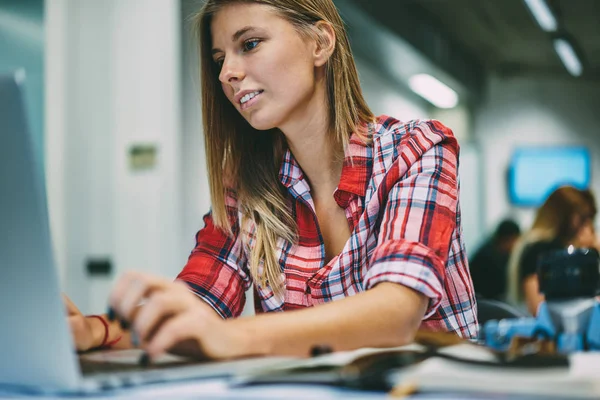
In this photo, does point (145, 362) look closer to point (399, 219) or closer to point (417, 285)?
point (417, 285)

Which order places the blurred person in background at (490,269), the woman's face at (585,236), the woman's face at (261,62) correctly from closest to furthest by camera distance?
1. the woman's face at (261,62)
2. the woman's face at (585,236)
3. the blurred person in background at (490,269)

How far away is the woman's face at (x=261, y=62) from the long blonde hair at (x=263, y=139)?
27 millimetres

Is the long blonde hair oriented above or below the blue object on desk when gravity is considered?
above

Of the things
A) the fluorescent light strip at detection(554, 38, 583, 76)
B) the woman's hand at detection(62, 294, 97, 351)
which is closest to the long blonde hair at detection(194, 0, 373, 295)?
the woman's hand at detection(62, 294, 97, 351)

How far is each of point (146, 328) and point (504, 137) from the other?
362 inches

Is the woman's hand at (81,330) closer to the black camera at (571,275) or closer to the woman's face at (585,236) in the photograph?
the black camera at (571,275)

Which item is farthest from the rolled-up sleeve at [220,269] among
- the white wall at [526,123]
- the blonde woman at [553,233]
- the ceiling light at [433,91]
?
the white wall at [526,123]

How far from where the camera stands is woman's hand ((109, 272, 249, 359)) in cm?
67

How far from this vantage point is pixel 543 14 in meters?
6.65

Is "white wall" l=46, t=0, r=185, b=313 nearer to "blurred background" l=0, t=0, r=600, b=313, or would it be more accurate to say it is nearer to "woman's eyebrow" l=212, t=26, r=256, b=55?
"blurred background" l=0, t=0, r=600, b=313

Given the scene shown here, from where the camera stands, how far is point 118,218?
338 centimetres

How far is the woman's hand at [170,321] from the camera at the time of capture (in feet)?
2.21

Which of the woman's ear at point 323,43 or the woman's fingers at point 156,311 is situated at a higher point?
the woman's ear at point 323,43

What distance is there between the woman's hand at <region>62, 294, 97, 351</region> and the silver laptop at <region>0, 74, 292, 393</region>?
0.36 meters
